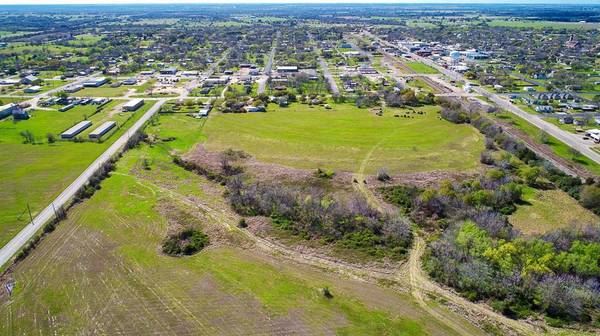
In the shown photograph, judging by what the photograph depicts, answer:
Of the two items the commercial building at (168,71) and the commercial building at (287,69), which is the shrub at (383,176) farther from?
the commercial building at (168,71)

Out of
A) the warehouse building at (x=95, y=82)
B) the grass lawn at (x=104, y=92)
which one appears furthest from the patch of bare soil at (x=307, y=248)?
the warehouse building at (x=95, y=82)

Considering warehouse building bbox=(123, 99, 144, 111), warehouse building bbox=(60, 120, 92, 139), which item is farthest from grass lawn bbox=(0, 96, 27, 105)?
warehouse building bbox=(60, 120, 92, 139)

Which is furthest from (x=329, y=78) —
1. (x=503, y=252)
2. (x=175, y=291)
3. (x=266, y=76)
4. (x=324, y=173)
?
(x=175, y=291)

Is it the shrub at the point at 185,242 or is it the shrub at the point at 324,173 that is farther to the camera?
the shrub at the point at 324,173

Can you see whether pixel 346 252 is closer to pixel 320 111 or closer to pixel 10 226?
pixel 10 226

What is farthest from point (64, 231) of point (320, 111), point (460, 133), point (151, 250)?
point (460, 133)

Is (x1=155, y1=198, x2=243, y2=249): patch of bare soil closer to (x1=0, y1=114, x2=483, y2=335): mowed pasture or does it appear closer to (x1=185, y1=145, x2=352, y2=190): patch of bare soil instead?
(x1=0, y1=114, x2=483, y2=335): mowed pasture
